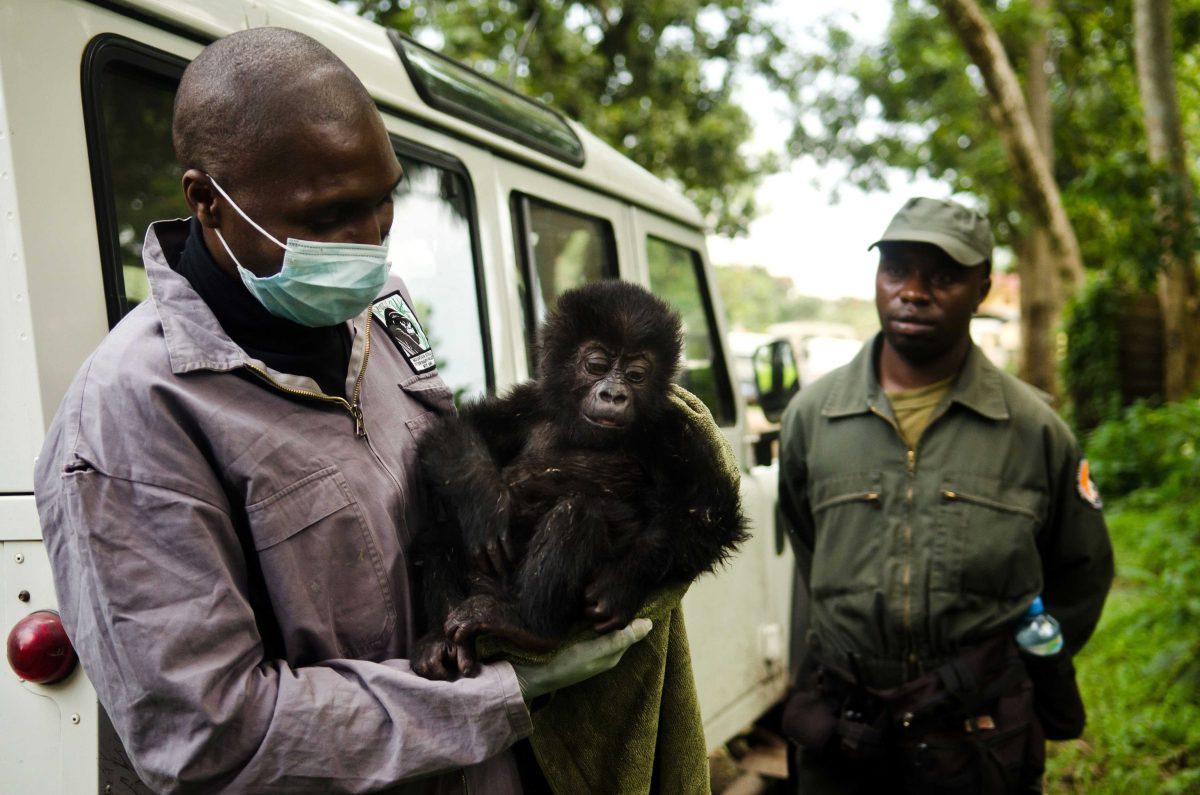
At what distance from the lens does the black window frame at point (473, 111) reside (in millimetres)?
2984

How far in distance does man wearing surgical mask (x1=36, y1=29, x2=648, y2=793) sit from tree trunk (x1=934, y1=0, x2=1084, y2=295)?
9.44 meters

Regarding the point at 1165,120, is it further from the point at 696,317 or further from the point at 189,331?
the point at 189,331

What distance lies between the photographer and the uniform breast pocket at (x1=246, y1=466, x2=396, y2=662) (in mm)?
1593

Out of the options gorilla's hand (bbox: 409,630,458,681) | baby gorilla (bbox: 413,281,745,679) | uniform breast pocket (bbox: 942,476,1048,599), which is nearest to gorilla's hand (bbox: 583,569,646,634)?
baby gorilla (bbox: 413,281,745,679)

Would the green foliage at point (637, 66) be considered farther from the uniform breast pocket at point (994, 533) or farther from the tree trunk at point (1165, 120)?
the uniform breast pocket at point (994, 533)

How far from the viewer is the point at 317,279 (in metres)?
1.68

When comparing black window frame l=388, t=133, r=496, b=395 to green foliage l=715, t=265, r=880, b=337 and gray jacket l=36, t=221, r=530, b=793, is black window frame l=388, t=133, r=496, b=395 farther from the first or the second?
green foliage l=715, t=265, r=880, b=337

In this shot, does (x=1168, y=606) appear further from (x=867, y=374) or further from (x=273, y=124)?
(x=273, y=124)

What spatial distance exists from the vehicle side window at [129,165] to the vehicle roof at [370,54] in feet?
0.47

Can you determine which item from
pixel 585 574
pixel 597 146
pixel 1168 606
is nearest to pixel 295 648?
pixel 585 574

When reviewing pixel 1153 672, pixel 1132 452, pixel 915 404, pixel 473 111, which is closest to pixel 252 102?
pixel 473 111

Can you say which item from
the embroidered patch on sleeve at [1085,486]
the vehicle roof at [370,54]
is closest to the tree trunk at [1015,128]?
the vehicle roof at [370,54]

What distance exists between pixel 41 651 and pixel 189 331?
25.5 inches

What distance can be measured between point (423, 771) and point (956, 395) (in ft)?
7.27
